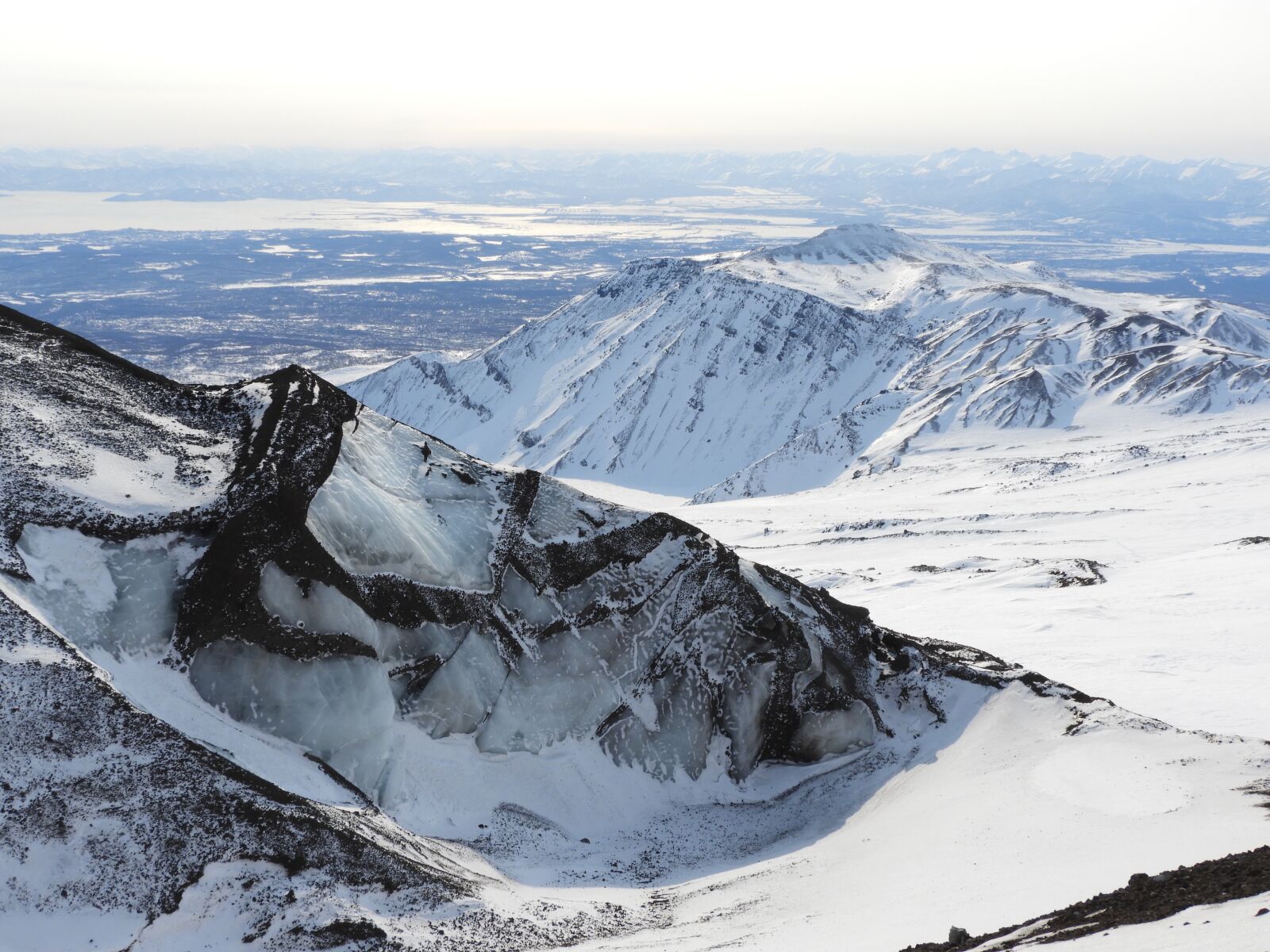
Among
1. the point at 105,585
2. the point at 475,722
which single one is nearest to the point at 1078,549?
the point at 475,722

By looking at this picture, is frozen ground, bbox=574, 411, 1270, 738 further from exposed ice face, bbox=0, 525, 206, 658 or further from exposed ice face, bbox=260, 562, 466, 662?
exposed ice face, bbox=0, 525, 206, 658

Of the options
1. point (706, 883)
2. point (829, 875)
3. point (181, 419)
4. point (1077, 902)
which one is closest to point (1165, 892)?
point (1077, 902)

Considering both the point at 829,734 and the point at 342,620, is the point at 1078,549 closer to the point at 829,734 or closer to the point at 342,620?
Result: the point at 829,734

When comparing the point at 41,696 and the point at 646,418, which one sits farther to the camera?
the point at 646,418

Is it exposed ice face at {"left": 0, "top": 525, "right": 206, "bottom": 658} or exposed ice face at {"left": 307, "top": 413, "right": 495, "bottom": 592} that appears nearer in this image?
exposed ice face at {"left": 0, "top": 525, "right": 206, "bottom": 658}

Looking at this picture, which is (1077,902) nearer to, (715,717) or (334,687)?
(715,717)

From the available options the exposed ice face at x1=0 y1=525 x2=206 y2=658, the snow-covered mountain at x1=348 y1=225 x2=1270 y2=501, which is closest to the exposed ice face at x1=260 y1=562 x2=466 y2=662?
the exposed ice face at x1=0 y1=525 x2=206 y2=658

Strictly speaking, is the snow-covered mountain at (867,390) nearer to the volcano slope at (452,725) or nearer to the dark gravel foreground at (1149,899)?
the volcano slope at (452,725)
